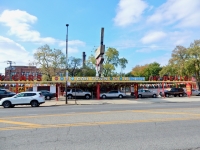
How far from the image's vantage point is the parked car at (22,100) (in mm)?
21172

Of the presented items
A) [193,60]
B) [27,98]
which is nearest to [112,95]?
[27,98]

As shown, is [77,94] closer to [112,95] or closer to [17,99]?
[112,95]


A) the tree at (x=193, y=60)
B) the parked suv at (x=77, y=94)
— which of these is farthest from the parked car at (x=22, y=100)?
the tree at (x=193, y=60)

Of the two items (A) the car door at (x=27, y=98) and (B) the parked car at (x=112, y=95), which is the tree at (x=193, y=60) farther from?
(A) the car door at (x=27, y=98)

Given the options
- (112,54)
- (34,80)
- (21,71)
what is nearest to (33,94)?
(34,80)

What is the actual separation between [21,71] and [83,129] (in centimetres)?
9695

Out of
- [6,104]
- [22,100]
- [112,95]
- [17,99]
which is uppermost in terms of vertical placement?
[17,99]

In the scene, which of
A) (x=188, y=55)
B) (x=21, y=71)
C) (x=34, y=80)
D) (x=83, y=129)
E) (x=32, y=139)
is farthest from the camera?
(x=21, y=71)

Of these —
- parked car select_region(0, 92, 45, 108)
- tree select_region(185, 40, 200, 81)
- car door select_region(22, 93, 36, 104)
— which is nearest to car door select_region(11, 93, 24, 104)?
parked car select_region(0, 92, 45, 108)

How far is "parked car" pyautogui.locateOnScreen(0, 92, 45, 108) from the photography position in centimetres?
2117

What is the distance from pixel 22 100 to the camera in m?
21.6

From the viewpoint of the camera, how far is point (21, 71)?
323 feet

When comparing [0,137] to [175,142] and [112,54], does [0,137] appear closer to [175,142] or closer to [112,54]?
[175,142]

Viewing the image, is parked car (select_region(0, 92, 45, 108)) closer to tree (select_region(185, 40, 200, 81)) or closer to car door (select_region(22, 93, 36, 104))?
car door (select_region(22, 93, 36, 104))
